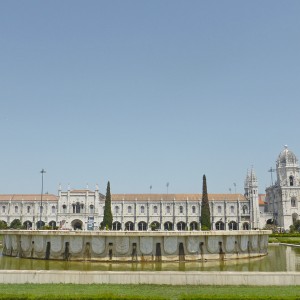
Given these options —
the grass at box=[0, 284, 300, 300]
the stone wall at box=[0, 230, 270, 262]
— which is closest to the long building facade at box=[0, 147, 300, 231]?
the stone wall at box=[0, 230, 270, 262]

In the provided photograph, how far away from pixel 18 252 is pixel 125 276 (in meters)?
18.3

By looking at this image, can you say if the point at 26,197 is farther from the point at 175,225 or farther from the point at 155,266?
the point at 155,266

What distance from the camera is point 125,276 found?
17078mm

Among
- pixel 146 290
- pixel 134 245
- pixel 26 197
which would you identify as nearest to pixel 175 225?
pixel 26 197

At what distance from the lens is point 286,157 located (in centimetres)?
8819

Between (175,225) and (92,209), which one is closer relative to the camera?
(92,209)

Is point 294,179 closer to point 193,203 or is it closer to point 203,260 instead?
point 193,203

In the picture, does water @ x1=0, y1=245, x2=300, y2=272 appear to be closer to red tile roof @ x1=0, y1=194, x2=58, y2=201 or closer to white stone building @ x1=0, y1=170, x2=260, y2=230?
white stone building @ x1=0, y1=170, x2=260, y2=230

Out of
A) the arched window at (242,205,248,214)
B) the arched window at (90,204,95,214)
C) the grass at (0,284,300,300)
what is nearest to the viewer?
the grass at (0,284,300,300)

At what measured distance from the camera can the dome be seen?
87875 millimetres

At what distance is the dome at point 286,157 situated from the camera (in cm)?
8788

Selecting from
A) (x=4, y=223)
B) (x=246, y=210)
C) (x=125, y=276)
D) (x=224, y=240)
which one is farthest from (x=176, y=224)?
(x=125, y=276)

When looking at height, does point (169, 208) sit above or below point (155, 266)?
above

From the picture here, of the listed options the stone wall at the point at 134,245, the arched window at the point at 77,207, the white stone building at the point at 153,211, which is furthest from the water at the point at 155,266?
the white stone building at the point at 153,211
